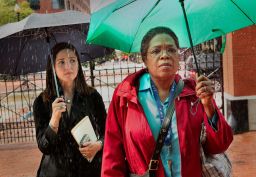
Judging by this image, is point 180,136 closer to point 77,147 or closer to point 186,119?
point 186,119

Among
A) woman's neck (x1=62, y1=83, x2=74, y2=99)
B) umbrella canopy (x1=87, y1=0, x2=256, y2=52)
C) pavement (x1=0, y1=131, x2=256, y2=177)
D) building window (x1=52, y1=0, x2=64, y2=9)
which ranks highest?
building window (x1=52, y1=0, x2=64, y2=9)

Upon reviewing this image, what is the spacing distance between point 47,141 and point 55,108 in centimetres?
27

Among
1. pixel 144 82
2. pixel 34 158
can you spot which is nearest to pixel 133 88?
pixel 144 82

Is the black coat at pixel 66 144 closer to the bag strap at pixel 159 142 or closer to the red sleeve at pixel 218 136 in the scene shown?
the bag strap at pixel 159 142

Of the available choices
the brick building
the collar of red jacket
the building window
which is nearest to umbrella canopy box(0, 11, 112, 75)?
the collar of red jacket

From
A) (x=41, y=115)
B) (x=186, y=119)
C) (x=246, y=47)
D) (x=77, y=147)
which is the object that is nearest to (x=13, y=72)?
(x=41, y=115)

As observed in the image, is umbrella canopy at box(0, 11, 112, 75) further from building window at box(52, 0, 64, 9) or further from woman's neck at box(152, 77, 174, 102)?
building window at box(52, 0, 64, 9)

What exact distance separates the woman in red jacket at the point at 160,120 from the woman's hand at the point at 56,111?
25.3 inches

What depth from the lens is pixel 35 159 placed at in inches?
343

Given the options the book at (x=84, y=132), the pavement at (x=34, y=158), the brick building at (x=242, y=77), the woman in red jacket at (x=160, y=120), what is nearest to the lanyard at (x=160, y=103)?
the woman in red jacket at (x=160, y=120)

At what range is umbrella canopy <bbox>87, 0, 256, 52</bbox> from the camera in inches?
117

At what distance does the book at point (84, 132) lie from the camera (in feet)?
11.0

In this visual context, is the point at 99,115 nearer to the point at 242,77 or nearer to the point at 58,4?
the point at 242,77

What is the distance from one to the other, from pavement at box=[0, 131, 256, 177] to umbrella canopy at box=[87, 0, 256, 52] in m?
4.19
